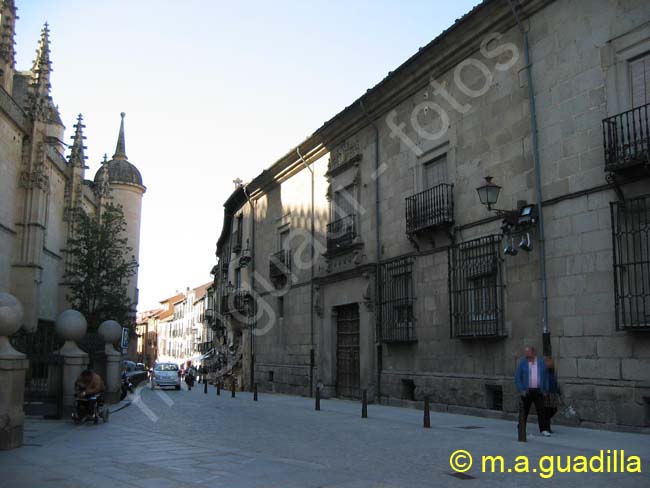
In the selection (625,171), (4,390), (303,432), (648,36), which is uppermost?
(648,36)

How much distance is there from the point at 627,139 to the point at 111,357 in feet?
46.6

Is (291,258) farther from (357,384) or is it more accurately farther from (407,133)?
(407,133)

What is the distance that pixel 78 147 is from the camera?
38750 millimetres

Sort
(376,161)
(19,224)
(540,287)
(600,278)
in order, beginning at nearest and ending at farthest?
(600,278) < (540,287) < (376,161) < (19,224)

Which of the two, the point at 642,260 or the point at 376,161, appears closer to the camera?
the point at 642,260

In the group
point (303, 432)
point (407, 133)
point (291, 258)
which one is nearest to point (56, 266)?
point (291, 258)

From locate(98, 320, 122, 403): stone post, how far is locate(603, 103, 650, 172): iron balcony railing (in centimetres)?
1329

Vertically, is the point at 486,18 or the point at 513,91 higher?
the point at 486,18

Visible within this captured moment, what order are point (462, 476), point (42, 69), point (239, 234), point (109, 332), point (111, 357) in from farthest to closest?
1. point (239, 234)
2. point (42, 69)
3. point (111, 357)
4. point (109, 332)
5. point (462, 476)

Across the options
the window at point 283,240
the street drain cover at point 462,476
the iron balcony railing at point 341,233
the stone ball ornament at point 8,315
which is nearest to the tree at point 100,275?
the window at point 283,240

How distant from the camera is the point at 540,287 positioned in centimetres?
1259

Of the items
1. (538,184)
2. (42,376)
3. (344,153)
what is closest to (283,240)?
(344,153)

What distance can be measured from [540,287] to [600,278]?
1.45 m

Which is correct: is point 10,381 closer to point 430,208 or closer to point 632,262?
point 632,262
